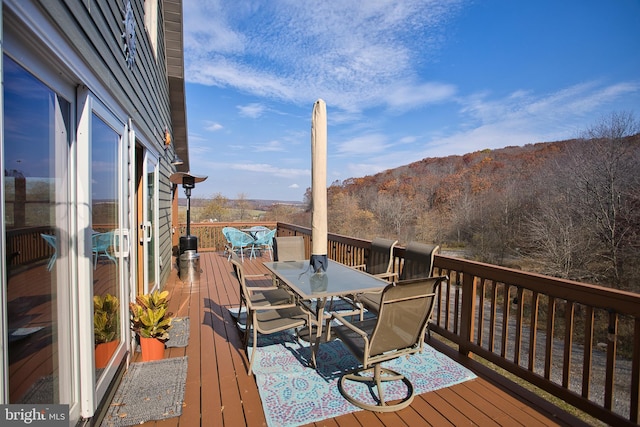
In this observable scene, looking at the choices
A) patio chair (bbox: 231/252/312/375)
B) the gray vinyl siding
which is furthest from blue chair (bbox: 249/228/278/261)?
patio chair (bbox: 231/252/312/375)

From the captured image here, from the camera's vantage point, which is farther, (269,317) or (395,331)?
(269,317)

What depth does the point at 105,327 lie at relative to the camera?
86.6 inches

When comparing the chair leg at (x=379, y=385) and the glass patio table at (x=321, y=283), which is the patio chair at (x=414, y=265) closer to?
the glass patio table at (x=321, y=283)

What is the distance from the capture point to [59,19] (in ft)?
4.67

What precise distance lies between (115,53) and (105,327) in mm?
2007

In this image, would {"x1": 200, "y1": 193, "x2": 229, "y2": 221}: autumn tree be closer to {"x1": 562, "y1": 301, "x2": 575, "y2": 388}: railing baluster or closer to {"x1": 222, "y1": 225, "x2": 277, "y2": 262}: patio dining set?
{"x1": 222, "y1": 225, "x2": 277, "y2": 262}: patio dining set

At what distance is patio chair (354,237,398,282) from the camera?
3.72m

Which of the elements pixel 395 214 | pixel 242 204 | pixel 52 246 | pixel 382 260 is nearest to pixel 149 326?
pixel 52 246

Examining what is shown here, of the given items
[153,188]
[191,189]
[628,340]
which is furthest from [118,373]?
[628,340]

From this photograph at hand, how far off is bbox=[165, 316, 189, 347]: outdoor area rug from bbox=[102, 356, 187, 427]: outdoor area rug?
338mm

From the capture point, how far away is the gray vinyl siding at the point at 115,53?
1604 millimetres

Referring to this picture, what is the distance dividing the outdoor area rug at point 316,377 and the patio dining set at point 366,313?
0.08 metres

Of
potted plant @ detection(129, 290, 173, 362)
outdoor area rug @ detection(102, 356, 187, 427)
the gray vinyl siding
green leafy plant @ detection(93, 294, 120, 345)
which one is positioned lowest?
outdoor area rug @ detection(102, 356, 187, 427)

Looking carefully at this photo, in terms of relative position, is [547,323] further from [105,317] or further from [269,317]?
[105,317]
